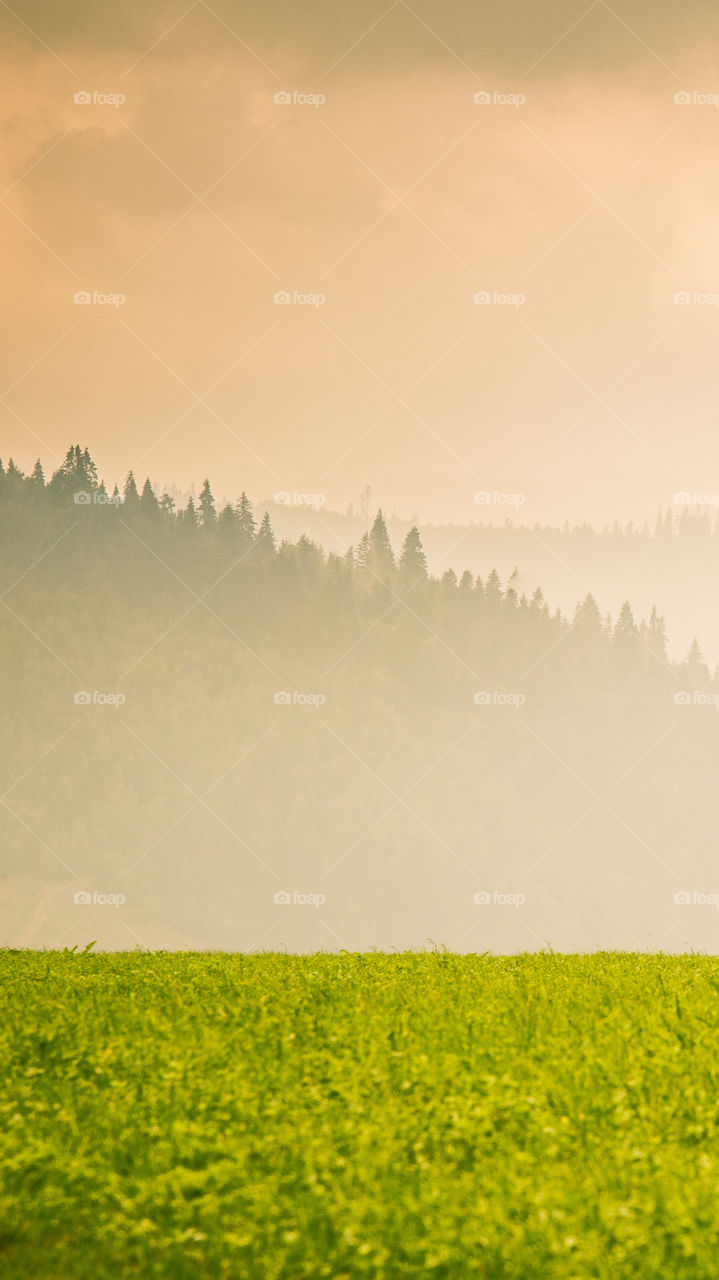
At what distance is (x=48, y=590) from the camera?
187625mm

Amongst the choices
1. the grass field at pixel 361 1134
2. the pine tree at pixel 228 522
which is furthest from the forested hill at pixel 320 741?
the grass field at pixel 361 1134

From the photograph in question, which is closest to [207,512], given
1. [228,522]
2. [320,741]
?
[228,522]

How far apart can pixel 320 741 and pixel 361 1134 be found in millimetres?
172263

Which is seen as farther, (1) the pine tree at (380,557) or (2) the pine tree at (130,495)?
(2) the pine tree at (130,495)

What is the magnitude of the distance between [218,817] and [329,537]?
189 feet

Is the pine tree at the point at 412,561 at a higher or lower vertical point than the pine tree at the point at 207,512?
lower

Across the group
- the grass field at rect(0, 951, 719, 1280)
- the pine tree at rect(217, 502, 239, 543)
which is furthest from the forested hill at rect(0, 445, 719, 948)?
the grass field at rect(0, 951, 719, 1280)

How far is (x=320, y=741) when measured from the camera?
17975 centimetres

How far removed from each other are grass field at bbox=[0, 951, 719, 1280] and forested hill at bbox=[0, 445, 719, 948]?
449 ft

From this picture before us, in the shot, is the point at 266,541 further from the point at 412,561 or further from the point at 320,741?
the point at 320,741

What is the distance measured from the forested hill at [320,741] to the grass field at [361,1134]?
137 metres

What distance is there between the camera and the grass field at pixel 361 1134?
6.74 m

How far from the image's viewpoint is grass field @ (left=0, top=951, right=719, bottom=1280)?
6.74 m

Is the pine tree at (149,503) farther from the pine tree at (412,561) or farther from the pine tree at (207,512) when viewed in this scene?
the pine tree at (412,561)
